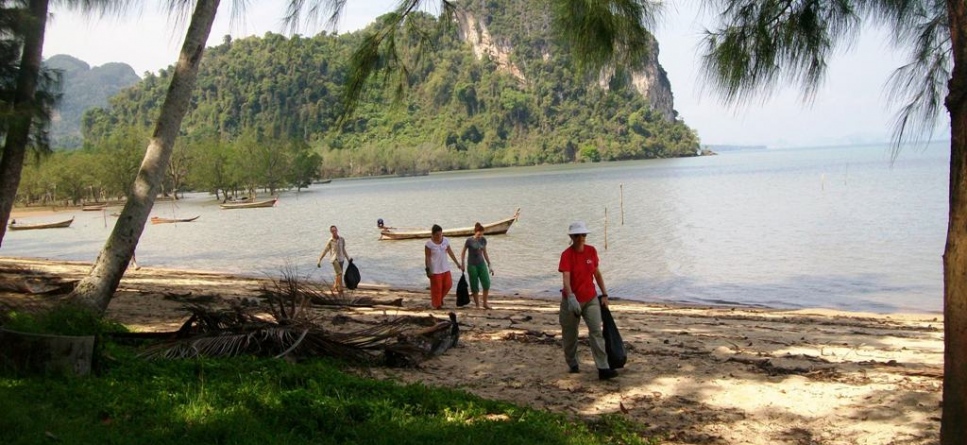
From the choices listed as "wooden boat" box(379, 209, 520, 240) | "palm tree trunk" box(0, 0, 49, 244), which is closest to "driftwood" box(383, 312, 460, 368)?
"palm tree trunk" box(0, 0, 49, 244)

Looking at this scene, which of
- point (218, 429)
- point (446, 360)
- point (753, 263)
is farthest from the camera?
point (753, 263)

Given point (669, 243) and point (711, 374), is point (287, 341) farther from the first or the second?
point (669, 243)

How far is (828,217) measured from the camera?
109ft

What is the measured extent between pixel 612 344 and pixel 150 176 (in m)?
4.53

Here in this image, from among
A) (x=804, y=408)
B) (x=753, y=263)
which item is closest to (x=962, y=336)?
(x=804, y=408)

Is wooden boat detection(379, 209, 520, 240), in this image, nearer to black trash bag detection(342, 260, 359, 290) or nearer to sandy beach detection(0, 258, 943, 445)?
A: black trash bag detection(342, 260, 359, 290)

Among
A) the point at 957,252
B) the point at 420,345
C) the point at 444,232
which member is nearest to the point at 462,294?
the point at 420,345

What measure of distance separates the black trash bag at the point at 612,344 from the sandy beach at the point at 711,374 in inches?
7.2

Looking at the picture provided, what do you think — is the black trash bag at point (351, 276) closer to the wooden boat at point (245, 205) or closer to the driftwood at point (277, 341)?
the driftwood at point (277, 341)

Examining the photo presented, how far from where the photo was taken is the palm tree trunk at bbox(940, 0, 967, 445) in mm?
3361

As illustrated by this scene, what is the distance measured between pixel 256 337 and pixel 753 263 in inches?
720

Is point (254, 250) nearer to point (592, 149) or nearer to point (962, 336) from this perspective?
point (962, 336)

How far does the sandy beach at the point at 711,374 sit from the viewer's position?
522 cm

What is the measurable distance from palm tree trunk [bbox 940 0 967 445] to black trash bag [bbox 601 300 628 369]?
299 centimetres
